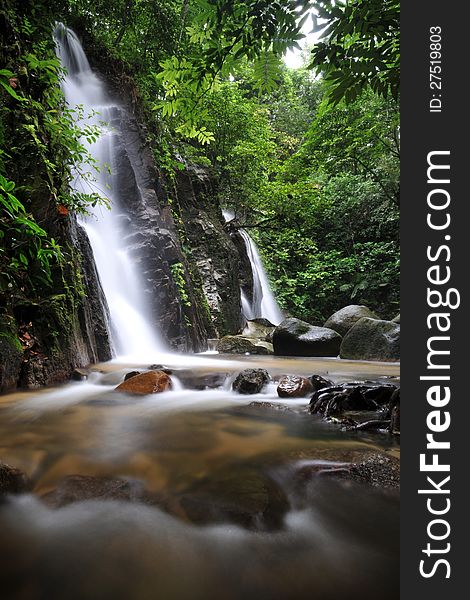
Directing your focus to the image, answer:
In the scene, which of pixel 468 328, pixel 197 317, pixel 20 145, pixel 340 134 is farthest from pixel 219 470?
pixel 340 134

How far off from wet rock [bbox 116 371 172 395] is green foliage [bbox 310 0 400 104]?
325 centimetres

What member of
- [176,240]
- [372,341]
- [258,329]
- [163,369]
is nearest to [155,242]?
[176,240]

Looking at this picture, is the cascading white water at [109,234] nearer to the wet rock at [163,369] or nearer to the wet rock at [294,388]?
the wet rock at [163,369]

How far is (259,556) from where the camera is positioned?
46.1 inches

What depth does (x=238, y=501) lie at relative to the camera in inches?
58.8

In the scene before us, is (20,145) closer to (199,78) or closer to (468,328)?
(199,78)

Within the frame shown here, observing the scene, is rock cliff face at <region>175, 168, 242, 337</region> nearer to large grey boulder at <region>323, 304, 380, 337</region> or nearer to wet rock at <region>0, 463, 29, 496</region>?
large grey boulder at <region>323, 304, 380, 337</region>

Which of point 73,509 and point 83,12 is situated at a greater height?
point 83,12

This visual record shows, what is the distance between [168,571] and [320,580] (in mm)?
496

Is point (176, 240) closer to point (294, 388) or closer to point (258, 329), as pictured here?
point (258, 329)

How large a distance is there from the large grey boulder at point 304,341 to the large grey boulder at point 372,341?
0.40 meters

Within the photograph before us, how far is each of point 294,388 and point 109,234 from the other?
679 cm

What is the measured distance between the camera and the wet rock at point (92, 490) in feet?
5.05

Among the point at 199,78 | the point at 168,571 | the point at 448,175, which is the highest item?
the point at 199,78
